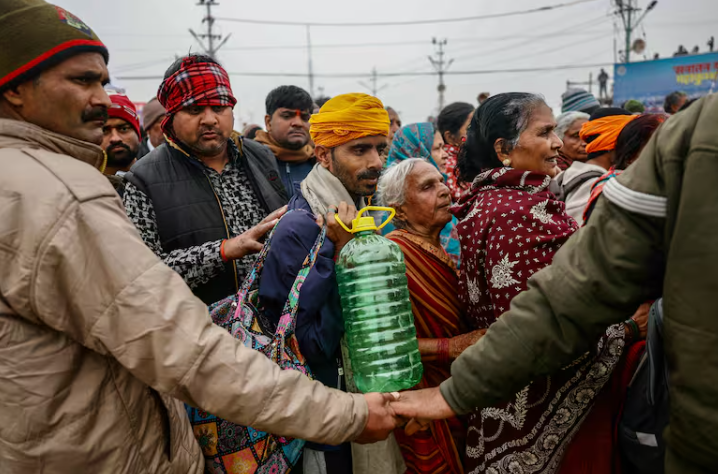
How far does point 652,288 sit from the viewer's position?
1474mm

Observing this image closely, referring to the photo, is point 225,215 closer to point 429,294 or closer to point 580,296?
point 429,294

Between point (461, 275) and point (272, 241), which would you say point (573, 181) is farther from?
point (272, 241)

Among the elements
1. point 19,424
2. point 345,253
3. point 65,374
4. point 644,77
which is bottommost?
point 19,424

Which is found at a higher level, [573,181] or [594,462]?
[573,181]

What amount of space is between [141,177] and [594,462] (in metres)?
2.92

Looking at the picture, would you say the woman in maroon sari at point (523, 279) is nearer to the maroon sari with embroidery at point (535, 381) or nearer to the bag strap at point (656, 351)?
the maroon sari with embroidery at point (535, 381)

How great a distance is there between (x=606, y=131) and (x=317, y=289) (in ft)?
9.87

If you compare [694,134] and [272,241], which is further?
[272,241]

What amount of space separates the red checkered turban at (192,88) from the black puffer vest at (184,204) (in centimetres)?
28

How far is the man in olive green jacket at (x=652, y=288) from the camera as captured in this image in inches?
46.9

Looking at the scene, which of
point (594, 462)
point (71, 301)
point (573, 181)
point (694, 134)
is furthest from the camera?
point (573, 181)

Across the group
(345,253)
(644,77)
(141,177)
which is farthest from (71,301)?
(644,77)

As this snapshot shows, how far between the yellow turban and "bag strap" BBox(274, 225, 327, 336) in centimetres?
89

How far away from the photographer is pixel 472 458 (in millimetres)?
2510
